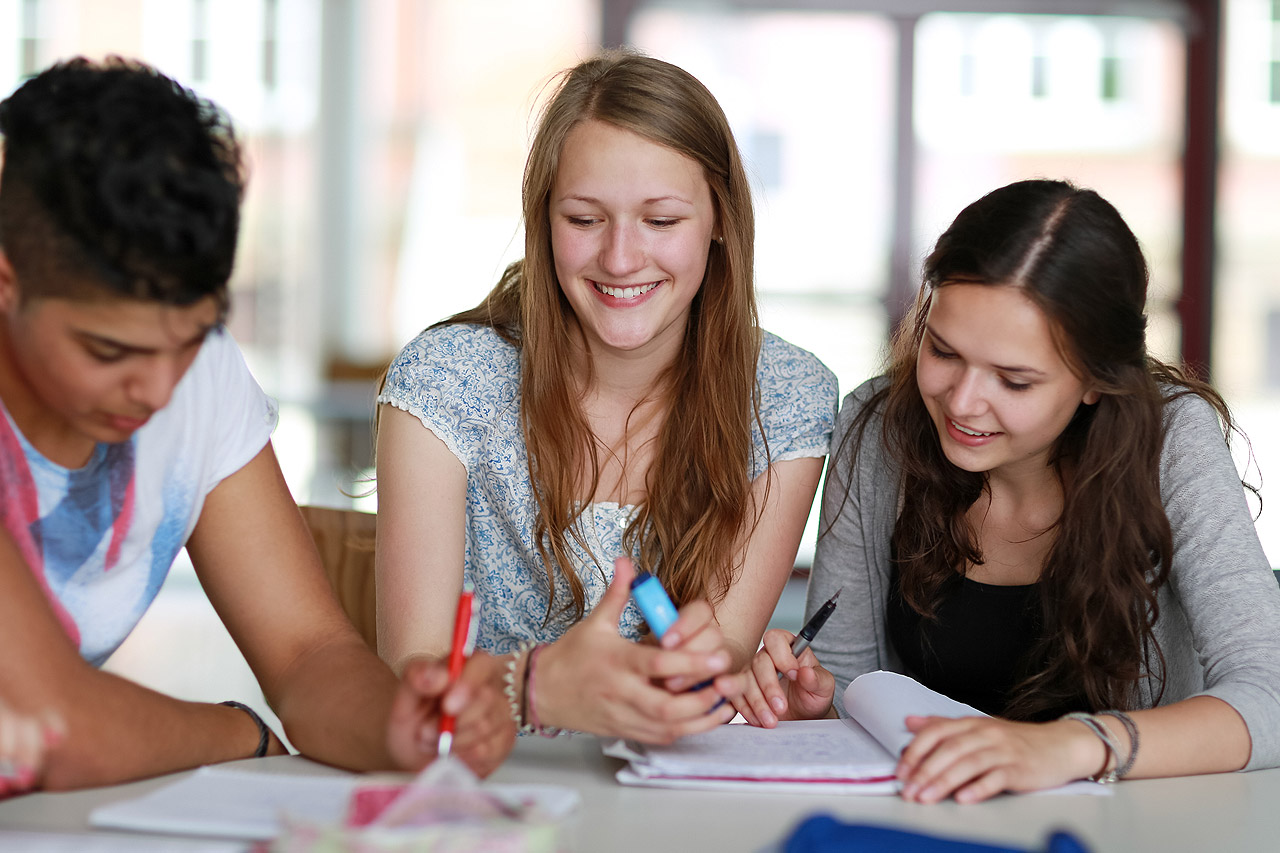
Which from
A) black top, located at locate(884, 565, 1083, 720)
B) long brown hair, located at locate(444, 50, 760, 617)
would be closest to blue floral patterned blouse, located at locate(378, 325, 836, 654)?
long brown hair, located at locate(444, 50, 760, 617)

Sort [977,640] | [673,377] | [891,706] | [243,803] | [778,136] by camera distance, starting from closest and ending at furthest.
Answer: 1. [243,803]
2. [891,706]
3. [977,640]
4. [673,377]
5. [778,136]

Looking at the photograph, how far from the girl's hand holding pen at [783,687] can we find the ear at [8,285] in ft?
2.44

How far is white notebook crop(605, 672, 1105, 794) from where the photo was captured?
962mm

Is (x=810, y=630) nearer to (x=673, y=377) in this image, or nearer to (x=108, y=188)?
(x=673, y=377)

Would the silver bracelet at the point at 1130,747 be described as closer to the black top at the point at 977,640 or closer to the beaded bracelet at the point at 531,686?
the black top at the point at 977,640

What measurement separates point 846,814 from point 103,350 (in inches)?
25.5

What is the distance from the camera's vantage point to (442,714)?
0.92 metres

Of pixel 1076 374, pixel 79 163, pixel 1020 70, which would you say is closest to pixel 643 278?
pixel 1076 374

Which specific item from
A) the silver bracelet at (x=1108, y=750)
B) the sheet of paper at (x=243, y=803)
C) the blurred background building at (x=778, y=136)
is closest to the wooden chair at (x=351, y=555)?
the sheet of paper at (x=243, y=803)

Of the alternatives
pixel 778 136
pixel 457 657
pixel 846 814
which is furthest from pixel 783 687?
pixel 778 136

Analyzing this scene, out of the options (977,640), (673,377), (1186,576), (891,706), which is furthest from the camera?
(673,377)

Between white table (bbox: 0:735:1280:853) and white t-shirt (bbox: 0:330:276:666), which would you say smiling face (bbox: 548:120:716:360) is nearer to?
white t-shirt (bbox: 0:330:276:666)

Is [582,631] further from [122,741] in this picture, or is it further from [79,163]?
[79,163]

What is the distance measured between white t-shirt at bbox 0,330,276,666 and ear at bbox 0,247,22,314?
15 centimetres
